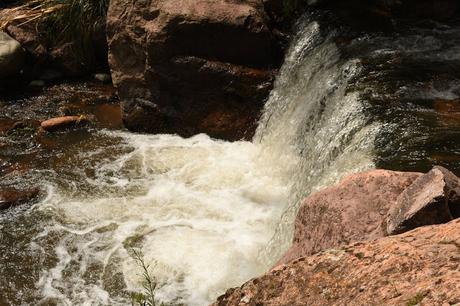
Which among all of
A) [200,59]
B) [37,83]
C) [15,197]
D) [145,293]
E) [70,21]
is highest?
[200,59]

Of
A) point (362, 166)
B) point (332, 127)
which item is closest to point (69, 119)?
point (332, 127)

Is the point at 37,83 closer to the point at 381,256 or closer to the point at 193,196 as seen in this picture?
the point at 193,196

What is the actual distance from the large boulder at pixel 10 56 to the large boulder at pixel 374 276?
7337mm

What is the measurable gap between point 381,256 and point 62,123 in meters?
6.45

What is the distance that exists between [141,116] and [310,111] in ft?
8.64

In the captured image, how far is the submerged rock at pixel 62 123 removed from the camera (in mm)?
7695

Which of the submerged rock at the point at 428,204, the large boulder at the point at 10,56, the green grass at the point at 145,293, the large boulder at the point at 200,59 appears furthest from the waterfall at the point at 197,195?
the large boulder at the point at 10,56

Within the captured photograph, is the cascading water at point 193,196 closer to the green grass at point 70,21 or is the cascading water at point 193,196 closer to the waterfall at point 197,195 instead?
the waterfall at point 197,195

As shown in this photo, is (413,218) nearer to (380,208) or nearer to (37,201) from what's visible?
(380,208)

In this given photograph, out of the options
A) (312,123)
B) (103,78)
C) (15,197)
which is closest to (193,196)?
(312,123)

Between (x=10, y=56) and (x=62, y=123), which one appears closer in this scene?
(x=62, y=123)

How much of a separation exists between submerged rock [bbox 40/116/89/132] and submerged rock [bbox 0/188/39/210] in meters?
1.66

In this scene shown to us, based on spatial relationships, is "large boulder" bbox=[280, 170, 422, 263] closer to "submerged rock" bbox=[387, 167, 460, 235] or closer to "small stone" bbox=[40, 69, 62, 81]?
"submerged rock" bbox=[387, 167, 460, 235]

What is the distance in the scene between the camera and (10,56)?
8.55 metres
